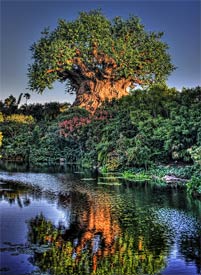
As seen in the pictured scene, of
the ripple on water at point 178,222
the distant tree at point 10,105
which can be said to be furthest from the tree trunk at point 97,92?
the ripple on water at point 178,222

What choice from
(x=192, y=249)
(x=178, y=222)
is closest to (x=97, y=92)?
(x=178, y=222)

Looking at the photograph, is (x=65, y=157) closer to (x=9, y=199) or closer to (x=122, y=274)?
(x=9, y=199)

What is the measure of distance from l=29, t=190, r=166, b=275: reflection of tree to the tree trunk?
28.7 meters

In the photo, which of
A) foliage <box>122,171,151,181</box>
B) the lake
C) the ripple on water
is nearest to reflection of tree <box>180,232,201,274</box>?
the lake

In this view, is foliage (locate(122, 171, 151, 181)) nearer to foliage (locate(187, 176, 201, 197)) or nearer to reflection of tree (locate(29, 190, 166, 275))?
foliage (locate(187, 176, 201, 197))

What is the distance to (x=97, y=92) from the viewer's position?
43.8 metres

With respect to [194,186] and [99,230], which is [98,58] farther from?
[99,230]

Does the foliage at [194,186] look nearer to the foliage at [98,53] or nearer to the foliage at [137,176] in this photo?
the foliage at [137,176]

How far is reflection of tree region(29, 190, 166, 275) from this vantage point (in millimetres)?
9680

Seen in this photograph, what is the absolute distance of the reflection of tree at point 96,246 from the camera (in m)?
9.68

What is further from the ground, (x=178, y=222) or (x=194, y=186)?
(x=194, y=186)

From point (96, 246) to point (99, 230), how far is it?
1596 mm

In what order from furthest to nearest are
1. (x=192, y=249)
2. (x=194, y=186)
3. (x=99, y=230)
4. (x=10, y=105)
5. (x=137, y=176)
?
(x=10, y=105), (x=137, y=176), (x=194, y=186), (x=99, y=230), (x=192, y=249)

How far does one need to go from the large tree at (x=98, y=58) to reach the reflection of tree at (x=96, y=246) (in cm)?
2755
